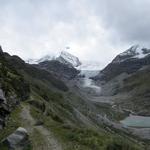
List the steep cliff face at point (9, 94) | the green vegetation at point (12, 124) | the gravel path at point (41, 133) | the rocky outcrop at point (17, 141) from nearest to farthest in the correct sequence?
the rocky outcrop at point (17, 141) < the gravel path at point (41, 133) < the green vegetation at point (12, 124) < the steep cliff face at point (9, 94)

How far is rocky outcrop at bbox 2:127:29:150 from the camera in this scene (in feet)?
102

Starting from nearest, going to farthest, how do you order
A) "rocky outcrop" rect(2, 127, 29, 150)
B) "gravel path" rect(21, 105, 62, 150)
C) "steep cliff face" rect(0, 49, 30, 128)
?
1. "rocky outcrop" rect(2, 127, 29, 150)
2. "gravel path" rect(21, 105, 62, 150)
3. "steep cliff face" rect(0, 49, 30, 128)

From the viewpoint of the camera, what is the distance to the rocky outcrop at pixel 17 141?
31.2 m

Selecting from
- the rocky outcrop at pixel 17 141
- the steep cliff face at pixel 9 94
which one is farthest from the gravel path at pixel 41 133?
the steep cliff face at pixel 9 94

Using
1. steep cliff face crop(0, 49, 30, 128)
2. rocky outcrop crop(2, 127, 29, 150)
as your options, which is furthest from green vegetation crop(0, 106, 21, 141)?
rocky outcrop crop(2, 127, 29, 150)

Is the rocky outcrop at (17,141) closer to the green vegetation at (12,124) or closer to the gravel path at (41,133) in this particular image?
the gravel path at (41,133)

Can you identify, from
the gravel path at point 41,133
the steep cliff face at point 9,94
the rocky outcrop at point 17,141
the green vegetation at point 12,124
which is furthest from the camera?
the steep cliff face at point 9,94

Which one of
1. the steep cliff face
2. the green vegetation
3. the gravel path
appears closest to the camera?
the gravel path

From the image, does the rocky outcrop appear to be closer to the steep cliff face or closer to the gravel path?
the gravel path

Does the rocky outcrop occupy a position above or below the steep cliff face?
below

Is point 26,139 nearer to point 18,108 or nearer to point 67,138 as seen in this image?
point 67,138

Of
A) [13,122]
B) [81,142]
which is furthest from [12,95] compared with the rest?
[81,142]

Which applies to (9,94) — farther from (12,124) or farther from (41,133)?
(41,133)

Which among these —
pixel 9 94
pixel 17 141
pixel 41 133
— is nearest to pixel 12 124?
pixel 41 133
